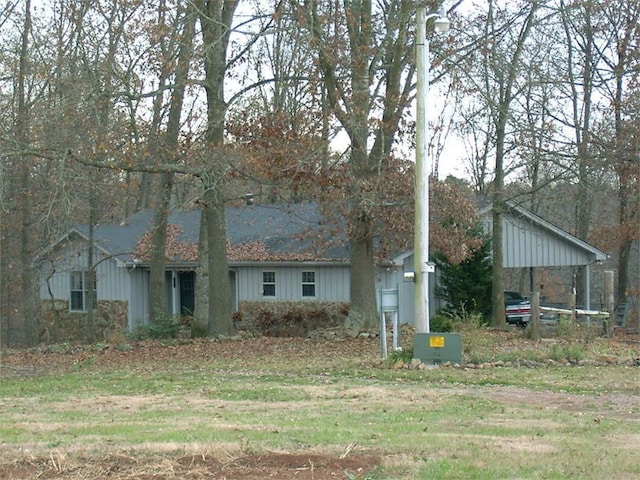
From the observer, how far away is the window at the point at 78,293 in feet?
116

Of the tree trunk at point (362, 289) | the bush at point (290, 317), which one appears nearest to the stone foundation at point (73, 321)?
the bush at point (290, 317)

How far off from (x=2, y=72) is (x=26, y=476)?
74.0 feet

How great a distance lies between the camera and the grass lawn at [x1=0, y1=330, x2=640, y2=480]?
7.62 meters

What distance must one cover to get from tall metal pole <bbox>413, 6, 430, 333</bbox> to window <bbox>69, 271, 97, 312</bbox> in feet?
72.9

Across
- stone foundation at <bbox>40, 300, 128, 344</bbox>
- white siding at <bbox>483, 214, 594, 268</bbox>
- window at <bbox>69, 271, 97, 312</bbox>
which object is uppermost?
white siding at <bbox>483, 214, 594, 268</bbox>

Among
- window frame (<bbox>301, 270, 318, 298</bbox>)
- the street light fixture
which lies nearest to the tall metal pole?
the street light fixture

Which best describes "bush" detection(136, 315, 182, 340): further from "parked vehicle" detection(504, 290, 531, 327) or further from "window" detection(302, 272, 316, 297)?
"parked vehicle" detection(504, 290, 531, 327)

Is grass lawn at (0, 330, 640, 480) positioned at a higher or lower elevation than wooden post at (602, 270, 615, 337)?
lower

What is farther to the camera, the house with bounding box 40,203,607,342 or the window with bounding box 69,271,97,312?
the window with bounding box 69,271,97,312

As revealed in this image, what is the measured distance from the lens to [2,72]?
2764cm

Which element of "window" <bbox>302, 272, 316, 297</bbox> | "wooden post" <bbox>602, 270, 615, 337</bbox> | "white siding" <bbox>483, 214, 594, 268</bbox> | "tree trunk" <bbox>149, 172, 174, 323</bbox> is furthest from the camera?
"white siding" <bbox>483, 214, 594, 268</bbox>

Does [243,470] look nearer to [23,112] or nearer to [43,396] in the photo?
[43,396]

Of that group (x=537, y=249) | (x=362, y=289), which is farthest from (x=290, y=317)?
(x=537, y=249)

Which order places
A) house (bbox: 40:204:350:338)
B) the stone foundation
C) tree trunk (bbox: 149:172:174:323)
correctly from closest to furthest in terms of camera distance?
1. tree trunk (bbox: 149:172:174:323)
2. house (bbox: 40:204:350:338)
3. the stone foundation
